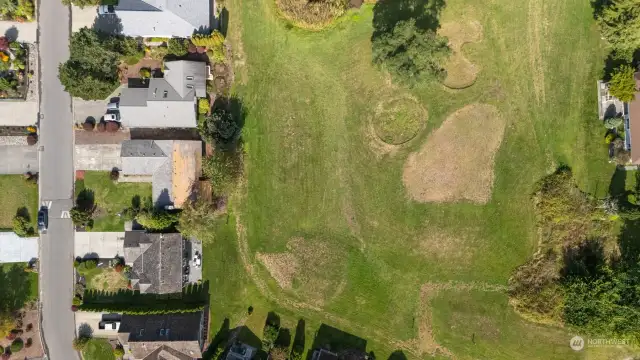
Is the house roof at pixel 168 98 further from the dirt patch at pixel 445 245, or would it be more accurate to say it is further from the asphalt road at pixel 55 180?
the dirt patch at pixel 445 245

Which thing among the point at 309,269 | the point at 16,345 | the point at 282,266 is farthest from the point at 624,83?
the point at 16,345

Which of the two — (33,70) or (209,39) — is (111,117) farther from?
(209,39)

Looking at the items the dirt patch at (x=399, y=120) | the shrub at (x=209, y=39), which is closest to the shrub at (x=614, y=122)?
the dirt patch at (x=399, y=120)

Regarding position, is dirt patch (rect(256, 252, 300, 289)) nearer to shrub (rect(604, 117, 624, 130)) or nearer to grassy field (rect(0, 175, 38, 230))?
grassy field (rect(0, 175, 38, 230))

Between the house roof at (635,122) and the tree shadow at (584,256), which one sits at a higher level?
the house roof at (635,122)

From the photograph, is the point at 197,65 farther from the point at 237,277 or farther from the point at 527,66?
the point at 527,66

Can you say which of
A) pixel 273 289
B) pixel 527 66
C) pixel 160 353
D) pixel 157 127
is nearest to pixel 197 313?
pixel 160 353

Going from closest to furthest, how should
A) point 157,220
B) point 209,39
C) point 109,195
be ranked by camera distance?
point 157,220 → point 209,39 → point 109,195

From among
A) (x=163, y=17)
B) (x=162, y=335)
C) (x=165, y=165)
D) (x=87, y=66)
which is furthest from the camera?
(x=165, y=165)
